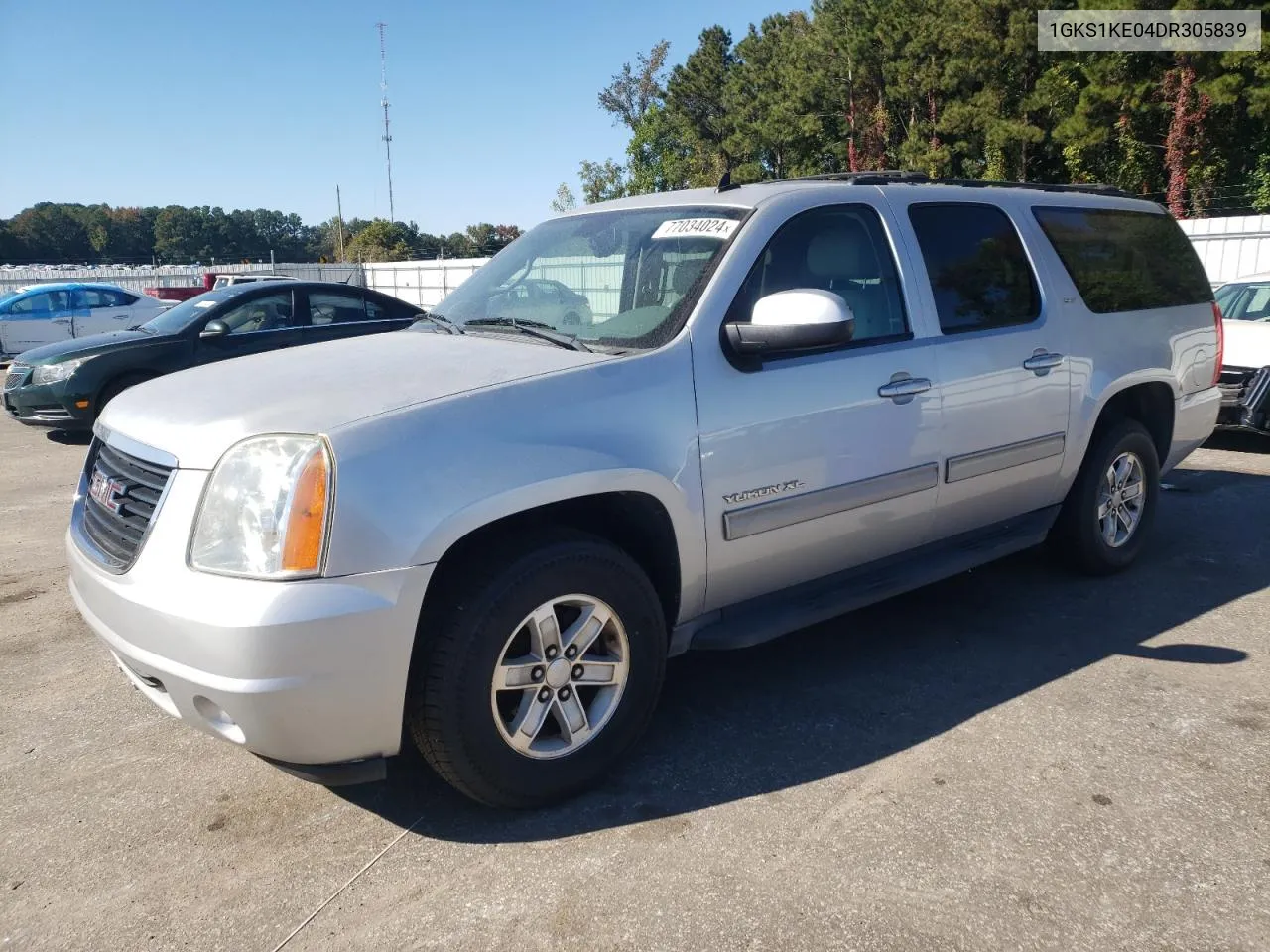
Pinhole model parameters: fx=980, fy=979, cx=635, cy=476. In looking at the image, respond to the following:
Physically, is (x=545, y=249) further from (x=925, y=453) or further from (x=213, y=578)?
(x=213, y=578)

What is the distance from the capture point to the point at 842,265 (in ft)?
12.2

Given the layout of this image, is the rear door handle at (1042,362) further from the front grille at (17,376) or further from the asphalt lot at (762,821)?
the front grille at (17,376)

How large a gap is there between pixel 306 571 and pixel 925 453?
2.37 metres

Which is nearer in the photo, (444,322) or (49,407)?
(444,322)

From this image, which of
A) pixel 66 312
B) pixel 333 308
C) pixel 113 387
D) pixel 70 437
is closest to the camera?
pixel 113 387

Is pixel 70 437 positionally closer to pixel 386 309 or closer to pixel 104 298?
pixel 386 309

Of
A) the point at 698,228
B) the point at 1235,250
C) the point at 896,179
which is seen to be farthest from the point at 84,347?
the point at 1235,250

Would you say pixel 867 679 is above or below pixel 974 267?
below

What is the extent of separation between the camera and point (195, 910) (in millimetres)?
2510

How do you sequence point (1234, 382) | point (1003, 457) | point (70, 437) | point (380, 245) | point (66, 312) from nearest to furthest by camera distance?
point (1003, 457) → point (1234, 382) → point (70, 437) → point (66, 312) → point (380, 245)

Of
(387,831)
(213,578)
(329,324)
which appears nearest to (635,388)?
(213,578)

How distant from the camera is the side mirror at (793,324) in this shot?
10.2ft

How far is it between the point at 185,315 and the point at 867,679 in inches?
328

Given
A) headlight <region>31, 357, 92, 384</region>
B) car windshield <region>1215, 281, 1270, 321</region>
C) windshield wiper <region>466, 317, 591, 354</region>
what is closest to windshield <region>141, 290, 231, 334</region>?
headlight <region>31, 357, 92, 384</region>
